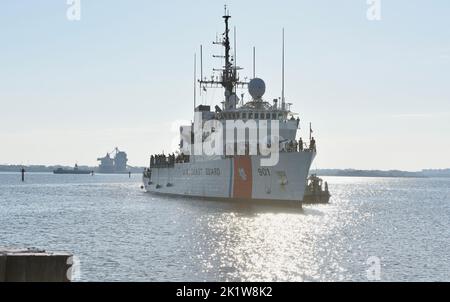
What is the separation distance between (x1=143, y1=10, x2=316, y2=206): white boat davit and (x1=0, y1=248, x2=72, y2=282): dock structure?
46660mm

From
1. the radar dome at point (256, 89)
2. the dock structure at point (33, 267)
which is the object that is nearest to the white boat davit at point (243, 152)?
the radar dome at point (256, 89)

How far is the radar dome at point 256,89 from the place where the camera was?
69.2m

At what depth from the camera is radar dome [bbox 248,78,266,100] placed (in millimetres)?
69250

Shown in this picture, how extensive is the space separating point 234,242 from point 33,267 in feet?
87.0

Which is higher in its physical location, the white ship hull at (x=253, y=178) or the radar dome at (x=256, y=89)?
the radar dome at (x=256, y=89)

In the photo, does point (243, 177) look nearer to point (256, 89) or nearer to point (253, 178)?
point (253, 178)

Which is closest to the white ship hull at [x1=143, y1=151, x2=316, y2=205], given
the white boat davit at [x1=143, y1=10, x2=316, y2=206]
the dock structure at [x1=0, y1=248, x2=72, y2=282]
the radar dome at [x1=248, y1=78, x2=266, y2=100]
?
the white boat davit at [x1=143, y1=10, x2=316, y2=206]

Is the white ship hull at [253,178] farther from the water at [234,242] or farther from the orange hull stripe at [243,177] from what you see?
the water at [234,242]

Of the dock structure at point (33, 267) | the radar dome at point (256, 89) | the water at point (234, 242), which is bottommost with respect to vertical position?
the water at point (234, 242)

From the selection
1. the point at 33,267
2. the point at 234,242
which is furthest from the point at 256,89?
the point at 33,267

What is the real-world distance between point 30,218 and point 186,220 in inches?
557

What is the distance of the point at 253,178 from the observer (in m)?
60.4

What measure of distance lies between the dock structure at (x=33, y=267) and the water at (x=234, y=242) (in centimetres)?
1447
